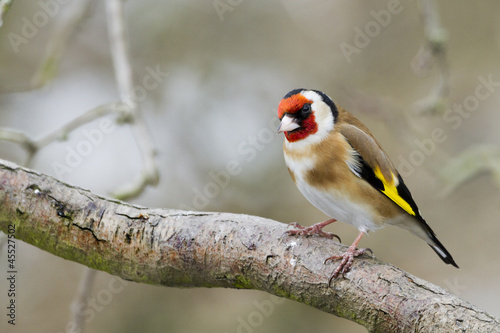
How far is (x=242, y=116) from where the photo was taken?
22.9 feet

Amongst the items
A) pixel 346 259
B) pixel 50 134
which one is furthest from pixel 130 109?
pixel 346 259

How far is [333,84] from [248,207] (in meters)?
1.86

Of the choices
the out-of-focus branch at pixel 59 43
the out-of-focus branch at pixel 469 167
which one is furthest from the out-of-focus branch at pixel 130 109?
the out-of-focus branch at pixel 469 167

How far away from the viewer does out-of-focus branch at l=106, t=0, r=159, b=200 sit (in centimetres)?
371

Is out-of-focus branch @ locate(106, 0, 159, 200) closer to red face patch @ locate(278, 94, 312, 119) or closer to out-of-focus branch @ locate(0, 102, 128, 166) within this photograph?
out-of-focus branch @ locate(0, 102, 128, 166)

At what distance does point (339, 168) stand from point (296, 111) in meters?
0.45

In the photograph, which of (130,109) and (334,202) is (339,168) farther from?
Answer: (130,109)

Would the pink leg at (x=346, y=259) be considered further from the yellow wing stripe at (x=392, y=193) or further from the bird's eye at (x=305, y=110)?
the bird's eye at (x=305, y=110)

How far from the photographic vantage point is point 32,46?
699cm

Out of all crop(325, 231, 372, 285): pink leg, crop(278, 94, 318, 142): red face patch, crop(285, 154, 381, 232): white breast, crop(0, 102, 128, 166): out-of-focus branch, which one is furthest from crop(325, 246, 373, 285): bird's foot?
crop(0, 102, 128, 166): out-of-focus branch

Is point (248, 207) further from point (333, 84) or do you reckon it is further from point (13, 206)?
point (13, 206)

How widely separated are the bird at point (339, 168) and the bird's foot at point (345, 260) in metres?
0.44

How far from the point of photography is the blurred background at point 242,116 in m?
5.78

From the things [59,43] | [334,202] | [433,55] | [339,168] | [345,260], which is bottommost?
[345,260]
